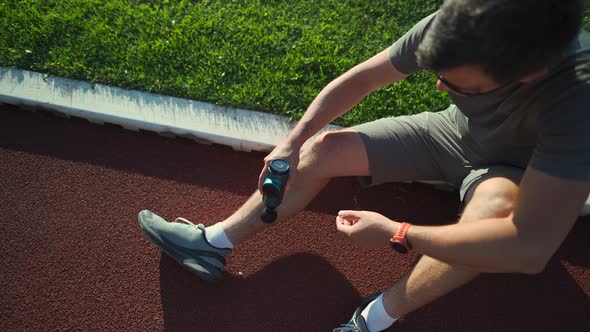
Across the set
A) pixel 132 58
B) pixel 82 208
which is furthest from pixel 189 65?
pixel 82 208

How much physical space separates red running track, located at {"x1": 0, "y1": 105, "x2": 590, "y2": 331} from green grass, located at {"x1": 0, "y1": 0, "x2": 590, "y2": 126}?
52 cm

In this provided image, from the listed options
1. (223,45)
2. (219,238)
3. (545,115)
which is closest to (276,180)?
(219,238)

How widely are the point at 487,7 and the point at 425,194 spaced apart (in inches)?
68.4

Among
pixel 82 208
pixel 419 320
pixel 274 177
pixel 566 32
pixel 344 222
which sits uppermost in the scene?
pixel 566 32

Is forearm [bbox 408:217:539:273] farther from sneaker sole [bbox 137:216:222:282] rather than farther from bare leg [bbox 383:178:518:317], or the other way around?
sneaker sole [bbox 137:216:222:282]

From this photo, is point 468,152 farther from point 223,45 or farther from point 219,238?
point 223,45

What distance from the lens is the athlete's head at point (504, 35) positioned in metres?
1.48

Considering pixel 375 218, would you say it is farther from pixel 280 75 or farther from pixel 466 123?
pixel 280 75

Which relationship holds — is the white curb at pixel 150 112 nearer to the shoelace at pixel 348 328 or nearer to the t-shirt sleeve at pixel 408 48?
the t-shirt sleeve at pixel 408 48

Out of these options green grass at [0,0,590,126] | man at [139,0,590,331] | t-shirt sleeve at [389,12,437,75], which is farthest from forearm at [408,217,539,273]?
green grass at [0,0,590,126]

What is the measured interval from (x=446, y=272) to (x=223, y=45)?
8.01 ft

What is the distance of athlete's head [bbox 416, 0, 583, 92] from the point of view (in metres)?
1.48

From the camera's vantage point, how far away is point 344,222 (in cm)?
230

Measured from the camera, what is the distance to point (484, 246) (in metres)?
A: 1.87
